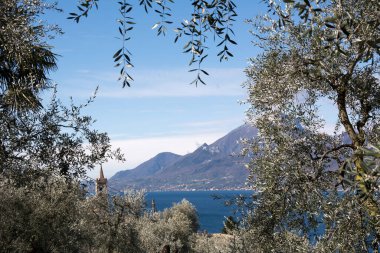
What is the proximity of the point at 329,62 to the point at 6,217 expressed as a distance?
15.3 m

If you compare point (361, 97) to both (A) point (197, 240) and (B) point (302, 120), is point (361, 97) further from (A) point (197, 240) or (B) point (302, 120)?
(A) point (197, 240)

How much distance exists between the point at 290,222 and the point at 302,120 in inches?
108

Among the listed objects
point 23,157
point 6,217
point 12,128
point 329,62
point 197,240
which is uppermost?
point 329,62

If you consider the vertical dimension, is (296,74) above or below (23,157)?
above

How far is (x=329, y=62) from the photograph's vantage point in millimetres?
10523

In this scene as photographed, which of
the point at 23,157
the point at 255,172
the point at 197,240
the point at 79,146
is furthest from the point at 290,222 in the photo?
the point at 197,240

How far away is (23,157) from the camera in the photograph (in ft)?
32.2

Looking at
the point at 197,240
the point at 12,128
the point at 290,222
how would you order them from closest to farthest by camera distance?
the point at 12,128
the point at 290,222
the point at 197,240

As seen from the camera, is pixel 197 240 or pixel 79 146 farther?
pixel 197 240

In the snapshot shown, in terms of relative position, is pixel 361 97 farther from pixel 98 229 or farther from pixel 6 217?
pixel 98 229

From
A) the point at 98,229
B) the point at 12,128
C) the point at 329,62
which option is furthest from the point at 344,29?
the point at 98,229

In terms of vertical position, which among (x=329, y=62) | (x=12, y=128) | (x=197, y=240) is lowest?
(x=197, y=240)

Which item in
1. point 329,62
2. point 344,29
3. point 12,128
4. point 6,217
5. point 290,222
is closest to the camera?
point 344,29

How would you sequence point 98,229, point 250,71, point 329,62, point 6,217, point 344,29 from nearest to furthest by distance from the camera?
point 344,29, point 329,62, point 250,71, point 6,217, point 98,229
